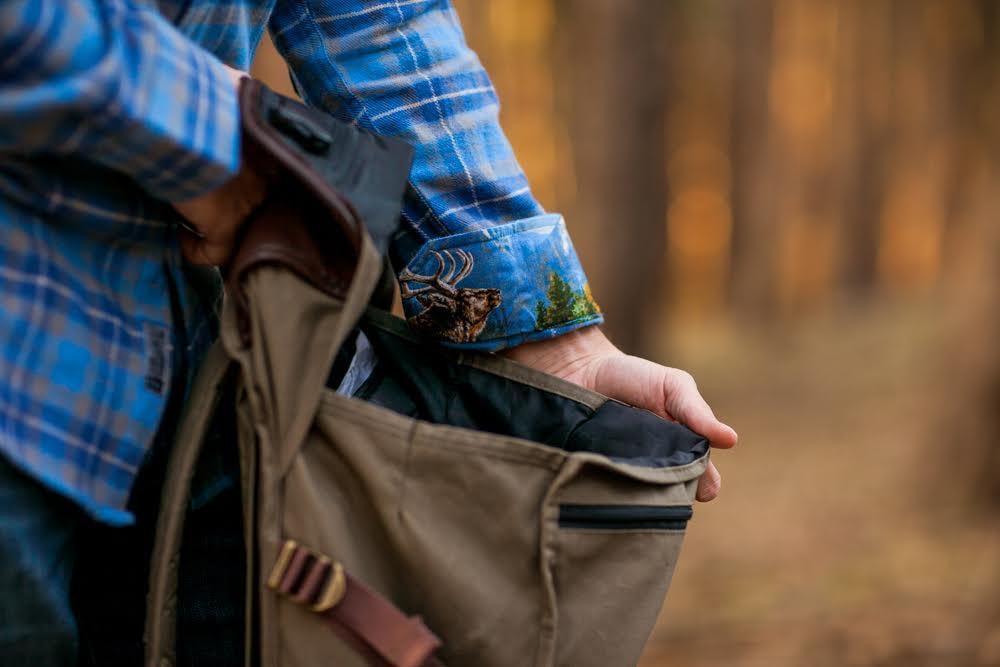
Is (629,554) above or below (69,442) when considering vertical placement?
below

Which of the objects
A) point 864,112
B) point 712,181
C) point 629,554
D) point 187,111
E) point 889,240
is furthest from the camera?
point 712,181

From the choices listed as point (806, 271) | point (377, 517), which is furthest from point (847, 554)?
point (806, 271)

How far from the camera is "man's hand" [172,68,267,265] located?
3.37ft

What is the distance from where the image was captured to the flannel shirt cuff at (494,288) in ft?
3.99

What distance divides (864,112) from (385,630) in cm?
1884

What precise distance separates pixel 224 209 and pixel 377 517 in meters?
0.36

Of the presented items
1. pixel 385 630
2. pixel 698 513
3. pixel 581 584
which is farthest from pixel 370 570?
pixel 698 513

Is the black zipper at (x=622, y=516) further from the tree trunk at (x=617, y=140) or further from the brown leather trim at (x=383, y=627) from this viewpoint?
the tree trunk at (x=617, y=140)

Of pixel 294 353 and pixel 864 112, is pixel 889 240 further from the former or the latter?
pixel 294 353

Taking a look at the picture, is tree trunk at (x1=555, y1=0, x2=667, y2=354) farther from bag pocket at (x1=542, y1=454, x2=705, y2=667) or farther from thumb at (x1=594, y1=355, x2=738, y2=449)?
bag pocket at (x1=542, y1=454, x2=705, y2=667)

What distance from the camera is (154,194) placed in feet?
3.22

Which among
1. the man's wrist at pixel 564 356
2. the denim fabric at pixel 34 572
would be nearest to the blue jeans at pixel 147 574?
the denim fabric at pixel 34 572

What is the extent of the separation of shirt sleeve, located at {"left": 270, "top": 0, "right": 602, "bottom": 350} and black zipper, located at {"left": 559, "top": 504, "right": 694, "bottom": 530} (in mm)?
283

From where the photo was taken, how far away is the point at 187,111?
930 mm
